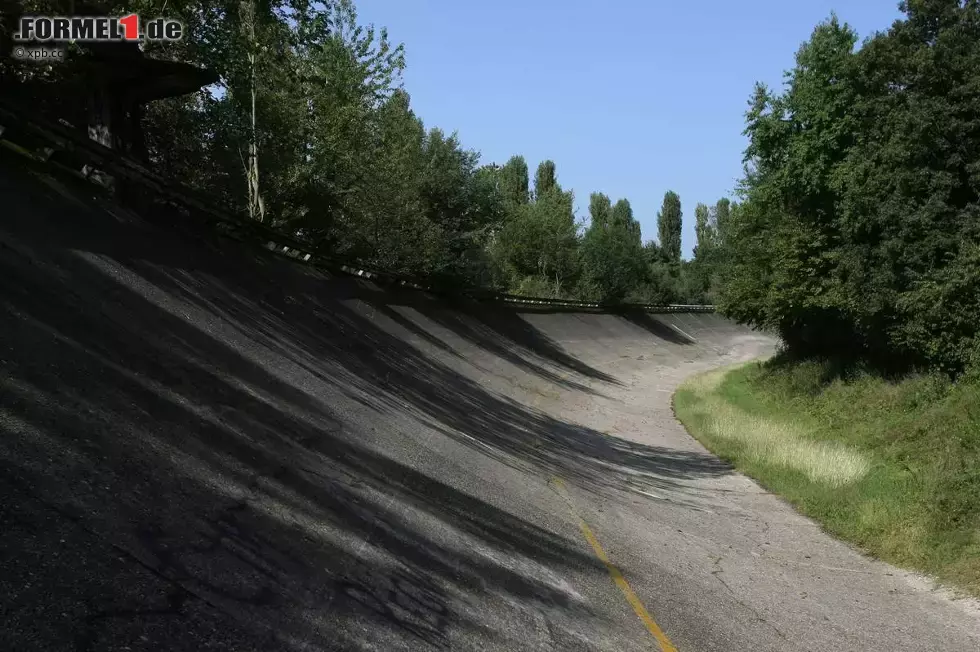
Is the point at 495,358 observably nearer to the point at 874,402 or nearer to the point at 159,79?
the point at 874,402

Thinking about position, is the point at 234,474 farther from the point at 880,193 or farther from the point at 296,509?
the point at 880,193

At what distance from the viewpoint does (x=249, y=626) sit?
204 inches

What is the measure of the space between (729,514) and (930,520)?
3.01 m

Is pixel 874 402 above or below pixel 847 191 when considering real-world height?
below

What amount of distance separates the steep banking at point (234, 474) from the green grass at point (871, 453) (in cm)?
220

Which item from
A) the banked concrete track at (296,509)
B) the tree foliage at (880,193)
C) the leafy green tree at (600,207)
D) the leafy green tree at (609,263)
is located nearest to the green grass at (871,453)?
the banked concrete track at (296,509)

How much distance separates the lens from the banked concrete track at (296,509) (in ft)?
17.9

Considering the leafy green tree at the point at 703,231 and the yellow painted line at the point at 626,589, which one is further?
the leafy green tree at the point at 703,231

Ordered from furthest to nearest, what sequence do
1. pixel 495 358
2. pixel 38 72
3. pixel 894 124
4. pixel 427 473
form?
pixel 495 358 → pixel 894 124 → pixel 38 72 → pixel 427 473

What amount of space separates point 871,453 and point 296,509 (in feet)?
48.6

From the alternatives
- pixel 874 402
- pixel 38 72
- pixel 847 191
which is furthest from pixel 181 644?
pixel 847 191

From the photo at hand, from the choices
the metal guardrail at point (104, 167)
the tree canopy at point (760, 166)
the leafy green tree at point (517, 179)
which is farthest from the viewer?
the leafy green tree at point (517, 179)

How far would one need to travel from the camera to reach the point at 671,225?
12056cm

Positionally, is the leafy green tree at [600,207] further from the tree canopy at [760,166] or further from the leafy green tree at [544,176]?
the tree canopy at [760,166]
